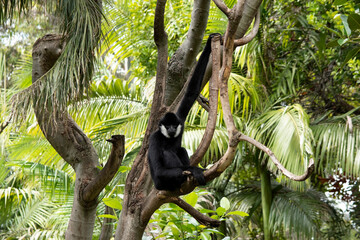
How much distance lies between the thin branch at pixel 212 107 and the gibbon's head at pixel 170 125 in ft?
1.62

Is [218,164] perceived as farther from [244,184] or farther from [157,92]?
[244,184]

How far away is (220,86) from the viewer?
8.84ft

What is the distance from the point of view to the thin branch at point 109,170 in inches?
124

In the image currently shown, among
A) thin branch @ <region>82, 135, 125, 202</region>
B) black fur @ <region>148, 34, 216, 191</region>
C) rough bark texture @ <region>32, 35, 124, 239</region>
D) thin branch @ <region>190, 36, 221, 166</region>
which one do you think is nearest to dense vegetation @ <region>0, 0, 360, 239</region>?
rough bark texture @ <region>32, 35, 124, 239</region>

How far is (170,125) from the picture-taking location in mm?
3197

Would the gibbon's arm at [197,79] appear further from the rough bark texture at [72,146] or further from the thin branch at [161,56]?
the rough bark texture at [72,146]

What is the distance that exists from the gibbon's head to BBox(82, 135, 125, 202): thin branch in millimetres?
339

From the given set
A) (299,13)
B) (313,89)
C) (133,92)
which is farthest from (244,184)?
(299,13)

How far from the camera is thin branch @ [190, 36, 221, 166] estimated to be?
104 inches

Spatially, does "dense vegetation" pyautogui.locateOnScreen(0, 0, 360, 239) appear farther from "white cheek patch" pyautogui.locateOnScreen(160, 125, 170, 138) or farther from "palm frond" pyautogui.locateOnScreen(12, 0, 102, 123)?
"white cheek patch" pyautogui.locateOnScreen(160, 125, 170, 138)

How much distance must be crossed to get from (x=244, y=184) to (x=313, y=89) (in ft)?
7.89

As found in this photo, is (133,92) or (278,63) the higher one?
(278,63)

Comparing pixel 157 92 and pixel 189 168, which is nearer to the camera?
pixel 189 168

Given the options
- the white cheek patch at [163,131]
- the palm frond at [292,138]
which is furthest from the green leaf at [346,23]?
the palm frond at [292,138]
